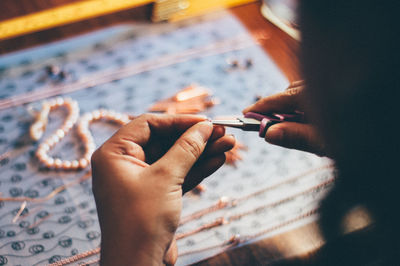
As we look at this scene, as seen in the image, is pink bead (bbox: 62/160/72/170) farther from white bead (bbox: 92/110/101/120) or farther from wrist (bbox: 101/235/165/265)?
wrist (bbox: 101/235/165/265)

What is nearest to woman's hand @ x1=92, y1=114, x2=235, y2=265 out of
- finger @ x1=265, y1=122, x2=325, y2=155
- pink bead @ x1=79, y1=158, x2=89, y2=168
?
finger @ x1=265, y1=122, x2=325, y2=155

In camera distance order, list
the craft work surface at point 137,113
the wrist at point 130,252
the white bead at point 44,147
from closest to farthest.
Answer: the wrist at point 130,252 → the craft work surface at point 137,113 → the white bead at point 44,147

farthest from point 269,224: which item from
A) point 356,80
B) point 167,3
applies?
point 167,3

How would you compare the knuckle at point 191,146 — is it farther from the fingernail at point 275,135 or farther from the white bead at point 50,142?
the white bead at point 50,142

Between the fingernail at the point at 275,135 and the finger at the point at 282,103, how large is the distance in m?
0.08

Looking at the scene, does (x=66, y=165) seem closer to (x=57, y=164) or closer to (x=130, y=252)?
(x=57, y=164)

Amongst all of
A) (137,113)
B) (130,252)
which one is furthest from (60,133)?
(130,252)

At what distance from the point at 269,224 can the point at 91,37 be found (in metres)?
0.70

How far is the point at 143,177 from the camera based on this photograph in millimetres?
485

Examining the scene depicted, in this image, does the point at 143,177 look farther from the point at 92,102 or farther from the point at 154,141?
the point at 92,102

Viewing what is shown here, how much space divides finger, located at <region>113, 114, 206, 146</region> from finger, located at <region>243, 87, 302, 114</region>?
0.12m

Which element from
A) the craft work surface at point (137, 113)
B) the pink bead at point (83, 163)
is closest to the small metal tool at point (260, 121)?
the craft work surface at point (137, 113)

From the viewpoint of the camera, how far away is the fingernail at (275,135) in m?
0.56

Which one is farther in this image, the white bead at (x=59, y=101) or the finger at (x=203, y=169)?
the white bead at (x=59, y=101)
